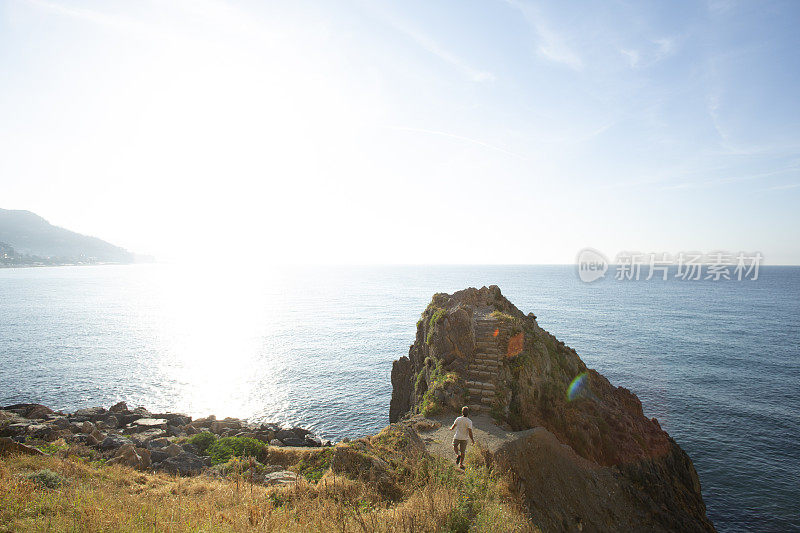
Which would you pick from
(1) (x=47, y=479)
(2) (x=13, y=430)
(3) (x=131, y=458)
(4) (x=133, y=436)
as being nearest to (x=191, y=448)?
(3) (x=131, y=458)

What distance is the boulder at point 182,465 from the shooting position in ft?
64.5

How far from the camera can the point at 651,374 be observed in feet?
164

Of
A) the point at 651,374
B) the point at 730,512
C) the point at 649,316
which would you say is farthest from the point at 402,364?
the point at 649,316

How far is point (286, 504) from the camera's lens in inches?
423

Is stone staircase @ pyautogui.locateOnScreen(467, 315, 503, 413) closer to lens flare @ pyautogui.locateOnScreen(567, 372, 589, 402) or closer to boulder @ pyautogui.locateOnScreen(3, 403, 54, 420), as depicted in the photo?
lens flare @ pyautogui.locateOnScreen(567, 372, 589, 402)

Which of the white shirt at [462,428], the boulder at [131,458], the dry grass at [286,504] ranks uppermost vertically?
the white shirt at [462,428]

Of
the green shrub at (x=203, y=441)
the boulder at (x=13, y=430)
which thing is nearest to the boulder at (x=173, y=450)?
the green shrub at (x=203, y=441)

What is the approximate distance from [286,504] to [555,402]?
17.4 m

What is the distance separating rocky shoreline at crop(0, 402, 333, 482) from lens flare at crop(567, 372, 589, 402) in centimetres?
1789

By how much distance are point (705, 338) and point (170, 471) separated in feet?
272

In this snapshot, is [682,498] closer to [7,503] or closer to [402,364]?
[402,364]

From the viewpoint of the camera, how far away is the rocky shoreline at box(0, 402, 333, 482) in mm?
20219

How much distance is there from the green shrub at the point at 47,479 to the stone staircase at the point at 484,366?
16.6m

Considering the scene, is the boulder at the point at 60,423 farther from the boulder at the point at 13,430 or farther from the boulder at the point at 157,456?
the boulder at the point at 157,456
